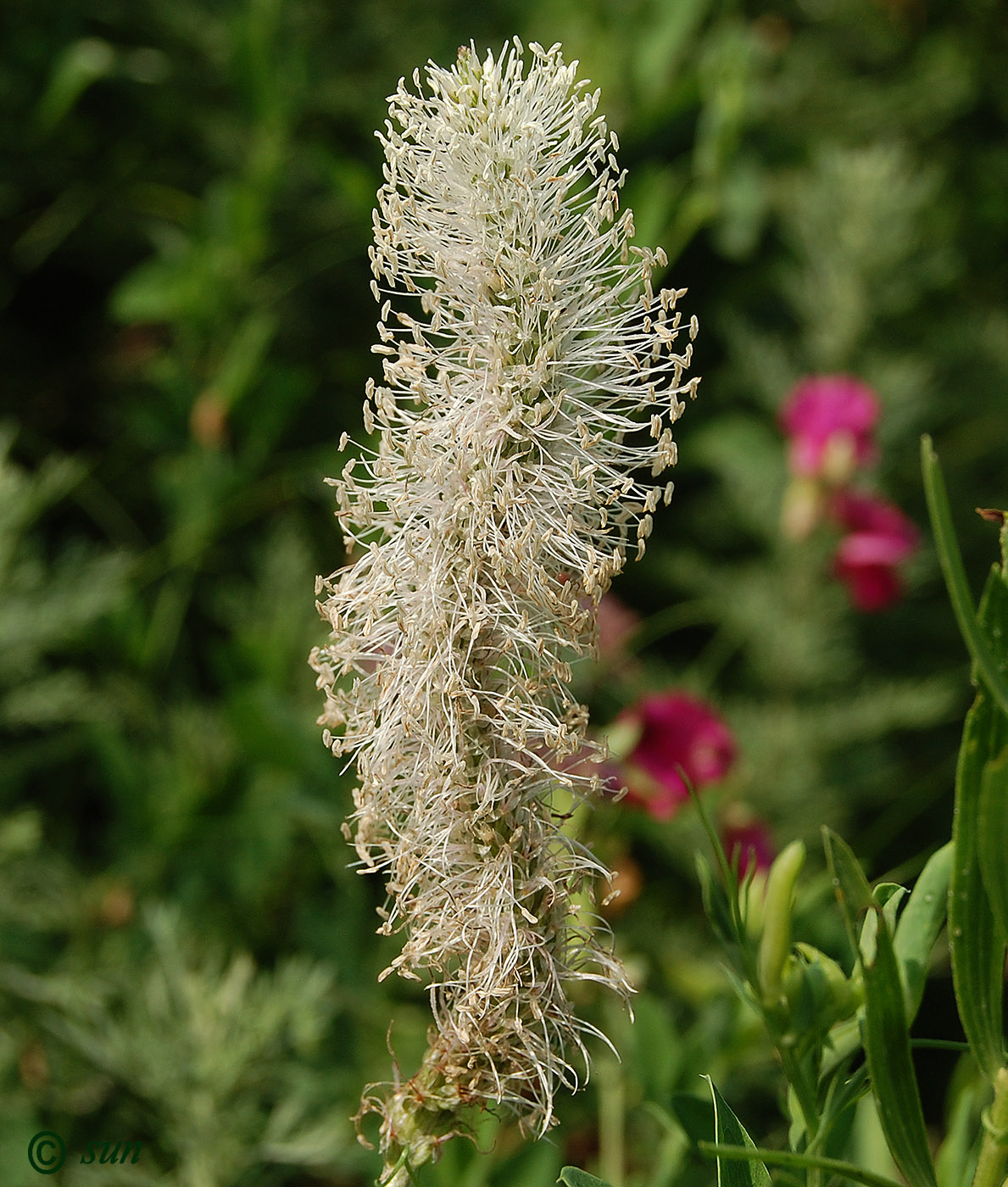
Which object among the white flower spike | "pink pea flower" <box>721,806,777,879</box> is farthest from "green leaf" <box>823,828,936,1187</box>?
"pink pea flower" <box>721,806,777,879</box>

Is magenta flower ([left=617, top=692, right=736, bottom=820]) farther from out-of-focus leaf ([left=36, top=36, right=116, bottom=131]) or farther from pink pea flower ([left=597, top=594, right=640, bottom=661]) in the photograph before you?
out-of-focus leaf ([left=36, top=36, right=116, bottom=131])

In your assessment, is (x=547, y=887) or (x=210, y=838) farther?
(x=210, y=838)


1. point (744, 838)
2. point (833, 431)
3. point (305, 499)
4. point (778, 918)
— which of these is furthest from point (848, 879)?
point (305, 499)

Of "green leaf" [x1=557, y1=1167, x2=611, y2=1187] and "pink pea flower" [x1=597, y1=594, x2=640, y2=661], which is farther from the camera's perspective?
"pink pea flower" [x1=597, y1=594, x2=640, y2=661]

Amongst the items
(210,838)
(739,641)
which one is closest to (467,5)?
(739,641)

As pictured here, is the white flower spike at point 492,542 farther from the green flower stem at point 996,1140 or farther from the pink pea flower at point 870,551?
the pink pea flower at point 870,551

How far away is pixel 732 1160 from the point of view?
0.50 meters

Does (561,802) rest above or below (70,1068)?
above

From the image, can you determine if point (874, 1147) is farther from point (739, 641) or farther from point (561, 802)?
point (739, 641)

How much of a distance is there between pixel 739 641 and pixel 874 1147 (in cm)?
83

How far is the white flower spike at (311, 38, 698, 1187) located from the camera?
1.63 feet

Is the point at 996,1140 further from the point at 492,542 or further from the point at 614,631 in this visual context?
the point at 614,631

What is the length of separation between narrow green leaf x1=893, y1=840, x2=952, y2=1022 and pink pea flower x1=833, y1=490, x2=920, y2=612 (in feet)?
2.99

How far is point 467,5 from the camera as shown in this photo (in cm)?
166
